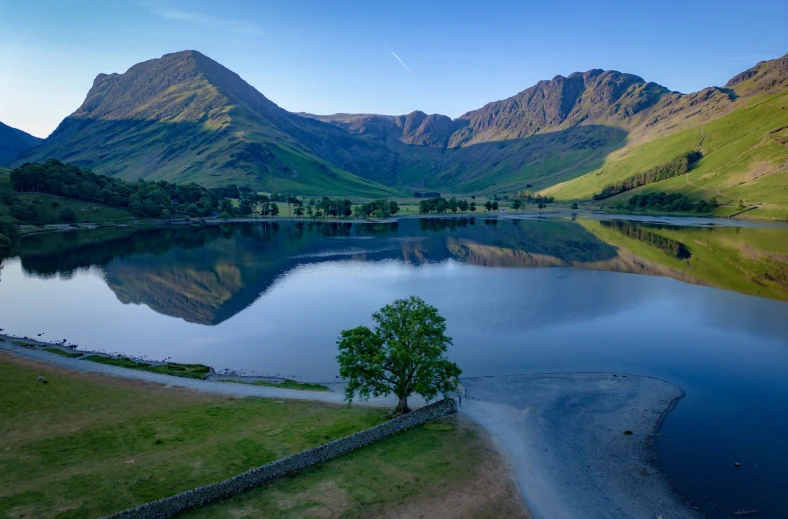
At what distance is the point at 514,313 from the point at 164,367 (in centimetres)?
5847

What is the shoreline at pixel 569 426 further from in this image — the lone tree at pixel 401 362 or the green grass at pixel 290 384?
the lone tree at pixel 401 362

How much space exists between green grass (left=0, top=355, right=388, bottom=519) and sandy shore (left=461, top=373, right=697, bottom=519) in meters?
13.0

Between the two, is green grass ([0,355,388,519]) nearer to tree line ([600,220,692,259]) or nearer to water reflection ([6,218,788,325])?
water reflection ([6,218,788,325])

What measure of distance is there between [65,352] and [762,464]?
79.1 meters

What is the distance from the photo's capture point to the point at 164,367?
58000 millimetres

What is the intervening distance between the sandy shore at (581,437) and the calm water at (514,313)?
2.30 metres

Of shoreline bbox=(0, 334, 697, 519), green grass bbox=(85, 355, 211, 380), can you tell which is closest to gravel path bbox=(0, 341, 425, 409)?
shoreline bbox=(0, 334, 697, 519)

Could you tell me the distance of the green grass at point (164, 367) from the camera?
55.8 metres

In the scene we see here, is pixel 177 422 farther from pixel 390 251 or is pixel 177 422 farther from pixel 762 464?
pixel 390 251

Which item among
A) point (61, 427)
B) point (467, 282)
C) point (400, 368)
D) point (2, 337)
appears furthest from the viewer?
point (467, 282)

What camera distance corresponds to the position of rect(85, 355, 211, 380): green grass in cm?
5575

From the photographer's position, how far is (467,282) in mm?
114500

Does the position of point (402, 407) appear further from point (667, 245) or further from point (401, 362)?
point (667, 245)

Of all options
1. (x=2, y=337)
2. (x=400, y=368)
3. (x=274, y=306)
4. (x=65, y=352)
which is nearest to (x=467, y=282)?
(x=274, y=306)
